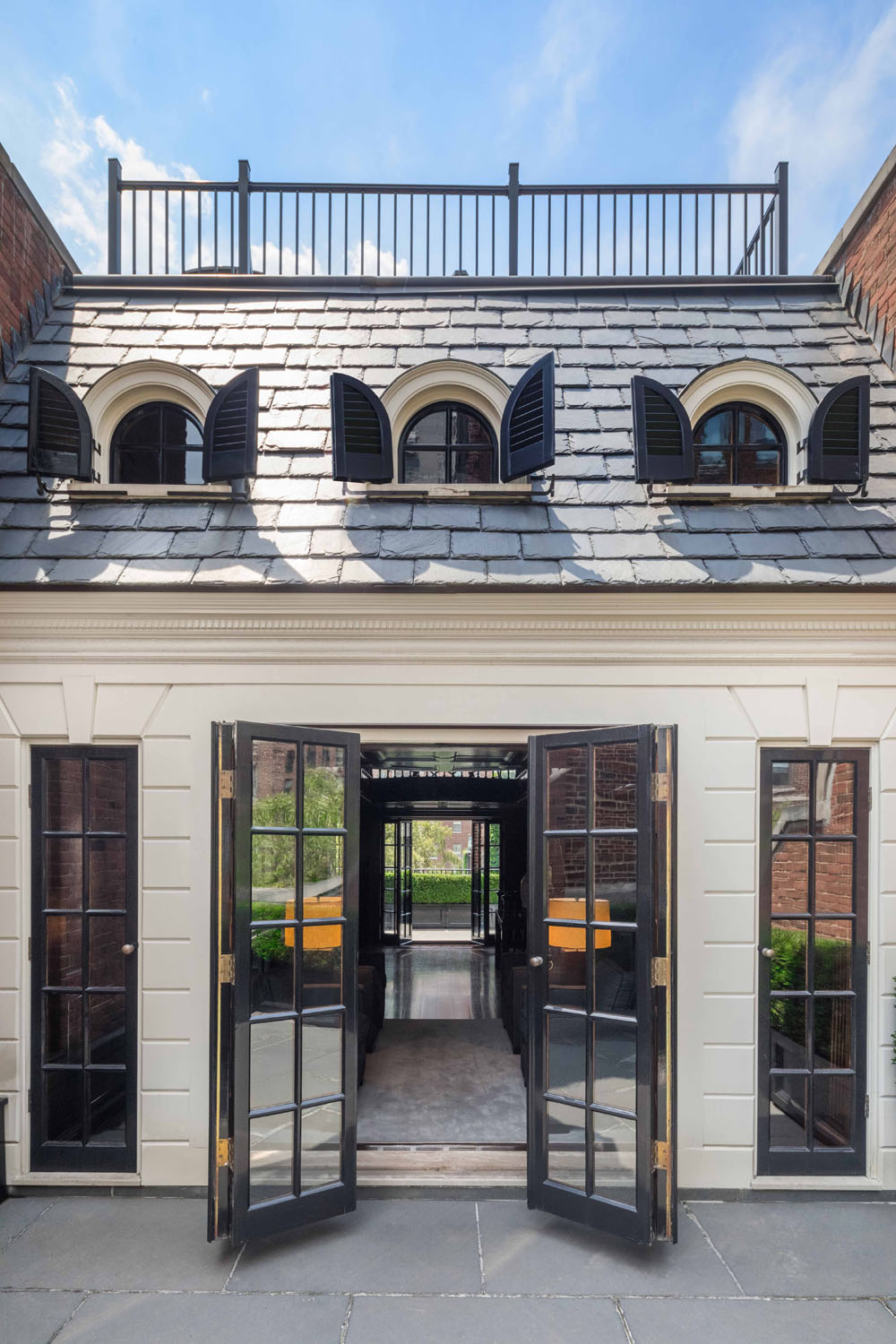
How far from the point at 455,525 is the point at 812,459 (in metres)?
2.36

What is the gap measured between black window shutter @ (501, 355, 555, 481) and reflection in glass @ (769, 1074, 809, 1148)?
13.2 feet

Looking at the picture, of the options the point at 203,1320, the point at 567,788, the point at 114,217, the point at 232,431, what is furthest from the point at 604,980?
the point at 114,217

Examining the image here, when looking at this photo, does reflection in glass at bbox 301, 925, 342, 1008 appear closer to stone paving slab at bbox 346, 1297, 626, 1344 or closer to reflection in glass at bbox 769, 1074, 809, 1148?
stone paving slab at bbox 346, 1297, 626, 1344

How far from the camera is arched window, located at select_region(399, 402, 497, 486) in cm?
561

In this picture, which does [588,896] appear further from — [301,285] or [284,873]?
[301,285]

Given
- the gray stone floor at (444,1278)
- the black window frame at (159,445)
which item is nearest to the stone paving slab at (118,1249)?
the gray stone floor at (444,1278)

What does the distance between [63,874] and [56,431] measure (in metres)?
2.85

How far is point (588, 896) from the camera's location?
13.9 ft

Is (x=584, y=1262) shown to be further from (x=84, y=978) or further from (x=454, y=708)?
(x=84, y=978)

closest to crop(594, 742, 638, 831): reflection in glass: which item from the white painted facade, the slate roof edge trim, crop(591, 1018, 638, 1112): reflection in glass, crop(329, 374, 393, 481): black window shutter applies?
the white painted facade

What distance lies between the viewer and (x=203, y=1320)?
342cm

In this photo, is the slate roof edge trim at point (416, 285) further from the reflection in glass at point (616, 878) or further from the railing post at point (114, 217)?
the reflection in glass at point (616, 878)

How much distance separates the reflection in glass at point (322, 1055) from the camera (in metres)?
4.14

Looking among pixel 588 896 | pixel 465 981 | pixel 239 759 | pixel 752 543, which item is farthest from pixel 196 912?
pixel 465 981
